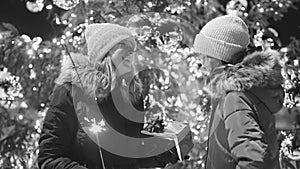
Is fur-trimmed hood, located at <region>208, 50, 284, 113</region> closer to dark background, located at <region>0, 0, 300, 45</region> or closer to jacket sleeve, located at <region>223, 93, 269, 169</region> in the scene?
jacket sleeve, located at <region>223, 93, 269, 169</region>

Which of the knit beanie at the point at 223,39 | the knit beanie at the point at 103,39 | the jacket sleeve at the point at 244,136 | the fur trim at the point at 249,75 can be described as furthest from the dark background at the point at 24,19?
the jacket sleeve at the point at 244,136

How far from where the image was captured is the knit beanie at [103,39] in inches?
85.4

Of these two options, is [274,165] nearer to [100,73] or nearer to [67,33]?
[100,73]

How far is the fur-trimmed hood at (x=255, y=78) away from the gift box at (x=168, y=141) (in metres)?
0.20

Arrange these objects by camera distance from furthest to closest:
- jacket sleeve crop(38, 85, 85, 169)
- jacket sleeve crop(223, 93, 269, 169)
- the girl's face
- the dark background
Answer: the dark background
the girl's face
jacket sleeve crop(38, 85, 85, 169)
jacket sleeve crop(223, 93, 269, 169)

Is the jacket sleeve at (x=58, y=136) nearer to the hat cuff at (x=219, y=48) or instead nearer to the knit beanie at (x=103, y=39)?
the knit beanie at (x=103, y=39)

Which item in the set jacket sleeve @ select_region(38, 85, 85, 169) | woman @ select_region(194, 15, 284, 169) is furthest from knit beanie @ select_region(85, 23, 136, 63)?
woman @ select_region(194, 15, 284, 169)

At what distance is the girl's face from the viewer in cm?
216

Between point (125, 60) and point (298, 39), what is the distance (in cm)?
183

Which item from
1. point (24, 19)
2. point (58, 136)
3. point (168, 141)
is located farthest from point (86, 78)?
point (24, 19)

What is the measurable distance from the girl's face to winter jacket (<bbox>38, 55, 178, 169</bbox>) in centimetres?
10

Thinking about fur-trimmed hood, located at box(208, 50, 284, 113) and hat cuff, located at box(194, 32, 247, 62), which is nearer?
fur-trimmed hood, located at box(208, 50, 284, 113)

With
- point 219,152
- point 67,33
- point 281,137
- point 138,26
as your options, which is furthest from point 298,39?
point 219,152

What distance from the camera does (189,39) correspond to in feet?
11.1
